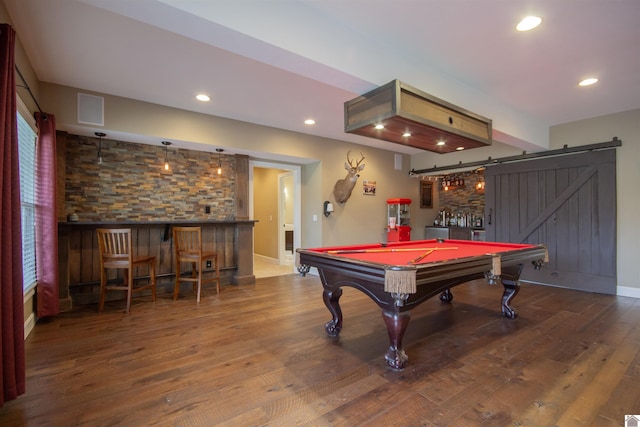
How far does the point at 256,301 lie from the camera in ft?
13.2

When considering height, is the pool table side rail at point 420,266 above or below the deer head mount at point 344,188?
below

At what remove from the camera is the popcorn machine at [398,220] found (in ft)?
20.7

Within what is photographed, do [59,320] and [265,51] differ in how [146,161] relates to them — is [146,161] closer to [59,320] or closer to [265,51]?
[59,320]

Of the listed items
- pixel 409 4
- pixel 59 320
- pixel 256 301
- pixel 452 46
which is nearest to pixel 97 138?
pixel 59 320

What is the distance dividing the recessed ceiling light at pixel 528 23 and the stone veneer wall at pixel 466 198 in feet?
15.8

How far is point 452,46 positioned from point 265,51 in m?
1.75

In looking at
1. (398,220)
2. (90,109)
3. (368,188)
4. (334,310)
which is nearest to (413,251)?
(334,310)

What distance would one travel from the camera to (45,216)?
3.11 metres

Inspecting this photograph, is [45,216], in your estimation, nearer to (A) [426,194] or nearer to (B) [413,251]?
(B) [413,251]

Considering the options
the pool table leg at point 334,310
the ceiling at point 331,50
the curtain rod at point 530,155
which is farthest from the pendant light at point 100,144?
the curtain rod at point 530,155

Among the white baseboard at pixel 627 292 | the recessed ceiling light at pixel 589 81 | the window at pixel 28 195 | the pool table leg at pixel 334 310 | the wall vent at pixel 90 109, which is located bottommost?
the white baseboard at pixel 627 292

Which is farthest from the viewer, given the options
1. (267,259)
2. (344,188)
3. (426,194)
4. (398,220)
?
(267,259)

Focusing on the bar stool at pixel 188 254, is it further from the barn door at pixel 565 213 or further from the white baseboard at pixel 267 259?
Result: the barn door at pixel 565 213

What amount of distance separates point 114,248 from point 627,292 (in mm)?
7062
